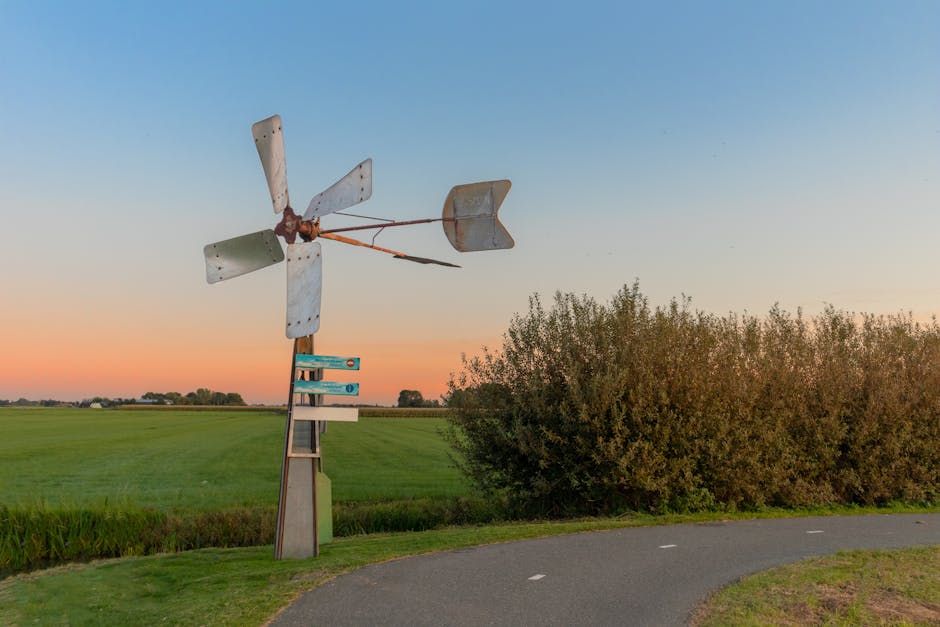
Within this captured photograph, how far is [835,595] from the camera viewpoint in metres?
9.23

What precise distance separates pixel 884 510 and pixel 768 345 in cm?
563

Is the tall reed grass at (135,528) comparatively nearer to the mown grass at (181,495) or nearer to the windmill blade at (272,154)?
the mown grass at (181,495)

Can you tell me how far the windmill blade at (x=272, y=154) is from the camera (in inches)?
503

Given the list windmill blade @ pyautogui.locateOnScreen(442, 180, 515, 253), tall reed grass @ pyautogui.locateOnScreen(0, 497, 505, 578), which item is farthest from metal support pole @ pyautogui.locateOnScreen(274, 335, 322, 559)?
tall reed grass @ pyautogui.locateOnScreen(0, 497, 505, 578)

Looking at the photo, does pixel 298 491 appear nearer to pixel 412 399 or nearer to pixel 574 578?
pixel 574 578

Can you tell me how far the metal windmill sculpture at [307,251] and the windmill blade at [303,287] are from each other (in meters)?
0.03

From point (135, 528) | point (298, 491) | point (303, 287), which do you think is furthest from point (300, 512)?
point (135, 528)

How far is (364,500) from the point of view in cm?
2672

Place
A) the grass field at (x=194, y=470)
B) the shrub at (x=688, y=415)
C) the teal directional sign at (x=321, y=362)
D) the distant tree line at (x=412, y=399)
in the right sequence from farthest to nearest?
the distant tree line at (x=412, y=399), the grass field at (x=194, y=470), the shrub at (x=688, y=415), the teal directional sign at (x=321, y=362)

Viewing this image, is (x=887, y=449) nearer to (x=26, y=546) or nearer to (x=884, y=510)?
(x=884, y=510)

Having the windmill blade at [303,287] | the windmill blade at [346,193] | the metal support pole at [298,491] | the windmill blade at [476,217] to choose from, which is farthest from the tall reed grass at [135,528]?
the windmill blade at [346,193]

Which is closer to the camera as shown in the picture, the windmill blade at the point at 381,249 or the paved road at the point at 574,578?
the paved road at the point at 574,578

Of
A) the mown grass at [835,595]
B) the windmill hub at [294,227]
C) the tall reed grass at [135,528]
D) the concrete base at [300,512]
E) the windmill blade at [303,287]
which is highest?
the windmill hub at [294,227]

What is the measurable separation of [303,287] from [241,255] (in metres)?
1.59
